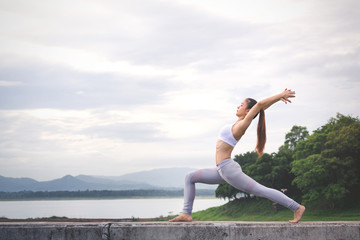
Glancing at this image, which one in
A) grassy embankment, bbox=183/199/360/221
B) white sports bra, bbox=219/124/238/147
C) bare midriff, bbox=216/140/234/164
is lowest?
grassy embankment, bbox=183/199/360/221

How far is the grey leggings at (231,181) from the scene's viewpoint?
20.9 ft

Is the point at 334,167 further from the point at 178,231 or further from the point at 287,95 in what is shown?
the point at 178,231

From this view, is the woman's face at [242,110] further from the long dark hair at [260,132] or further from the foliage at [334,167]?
the foliage at [334,167]

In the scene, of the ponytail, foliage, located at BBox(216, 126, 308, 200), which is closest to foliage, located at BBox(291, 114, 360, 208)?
foliage, located at BBox(216, 126, 308, 200)

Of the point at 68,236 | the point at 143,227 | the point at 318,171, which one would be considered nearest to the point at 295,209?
the point at 143,227

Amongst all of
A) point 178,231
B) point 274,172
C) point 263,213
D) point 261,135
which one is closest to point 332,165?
point 274,172

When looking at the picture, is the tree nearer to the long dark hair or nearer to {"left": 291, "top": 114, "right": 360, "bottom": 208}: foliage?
{"left": 291, "top": 114, "right": 360, "bottom": 208}: foliage

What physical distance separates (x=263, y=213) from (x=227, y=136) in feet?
173

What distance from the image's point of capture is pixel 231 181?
6578 millimetres

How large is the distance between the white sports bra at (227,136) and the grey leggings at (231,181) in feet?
0.95

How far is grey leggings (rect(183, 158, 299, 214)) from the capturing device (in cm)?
638

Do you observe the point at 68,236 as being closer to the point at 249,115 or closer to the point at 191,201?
the point at 191,201

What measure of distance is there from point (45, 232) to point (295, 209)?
3.80 metres

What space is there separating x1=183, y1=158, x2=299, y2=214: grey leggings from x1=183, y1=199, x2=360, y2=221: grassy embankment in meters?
37.7
